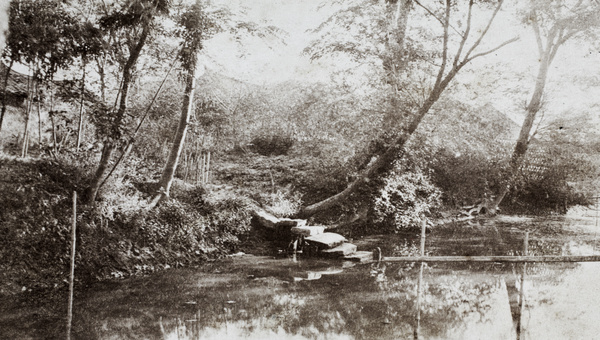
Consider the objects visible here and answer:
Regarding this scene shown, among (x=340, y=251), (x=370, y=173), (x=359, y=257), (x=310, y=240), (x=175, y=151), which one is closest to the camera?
(x=175, y=151)

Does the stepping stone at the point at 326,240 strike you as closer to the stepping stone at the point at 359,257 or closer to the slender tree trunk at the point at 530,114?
the stepping stone at the point at 359,257

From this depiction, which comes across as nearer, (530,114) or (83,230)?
(83,230)

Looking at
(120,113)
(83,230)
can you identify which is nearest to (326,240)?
(83,230)

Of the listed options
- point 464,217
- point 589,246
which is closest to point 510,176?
point 464,217

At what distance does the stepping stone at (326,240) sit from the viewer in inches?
384

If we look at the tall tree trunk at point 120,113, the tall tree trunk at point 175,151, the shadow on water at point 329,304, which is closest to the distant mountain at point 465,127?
A: the shadow on water at point 329,304

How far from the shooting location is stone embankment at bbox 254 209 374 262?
9.56 m

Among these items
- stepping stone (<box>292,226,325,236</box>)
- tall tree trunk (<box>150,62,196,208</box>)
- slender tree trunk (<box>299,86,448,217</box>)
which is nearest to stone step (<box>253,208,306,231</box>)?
stepping stone (<box>292,226,325,236</box>)

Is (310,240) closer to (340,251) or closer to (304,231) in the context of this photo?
(304,231)

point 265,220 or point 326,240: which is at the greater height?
point 265,220

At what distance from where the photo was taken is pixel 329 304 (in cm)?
639

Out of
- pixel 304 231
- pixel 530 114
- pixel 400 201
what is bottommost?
pixel 304 231

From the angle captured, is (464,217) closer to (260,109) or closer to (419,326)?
(260,109)

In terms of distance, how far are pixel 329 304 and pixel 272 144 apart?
1033 cm
